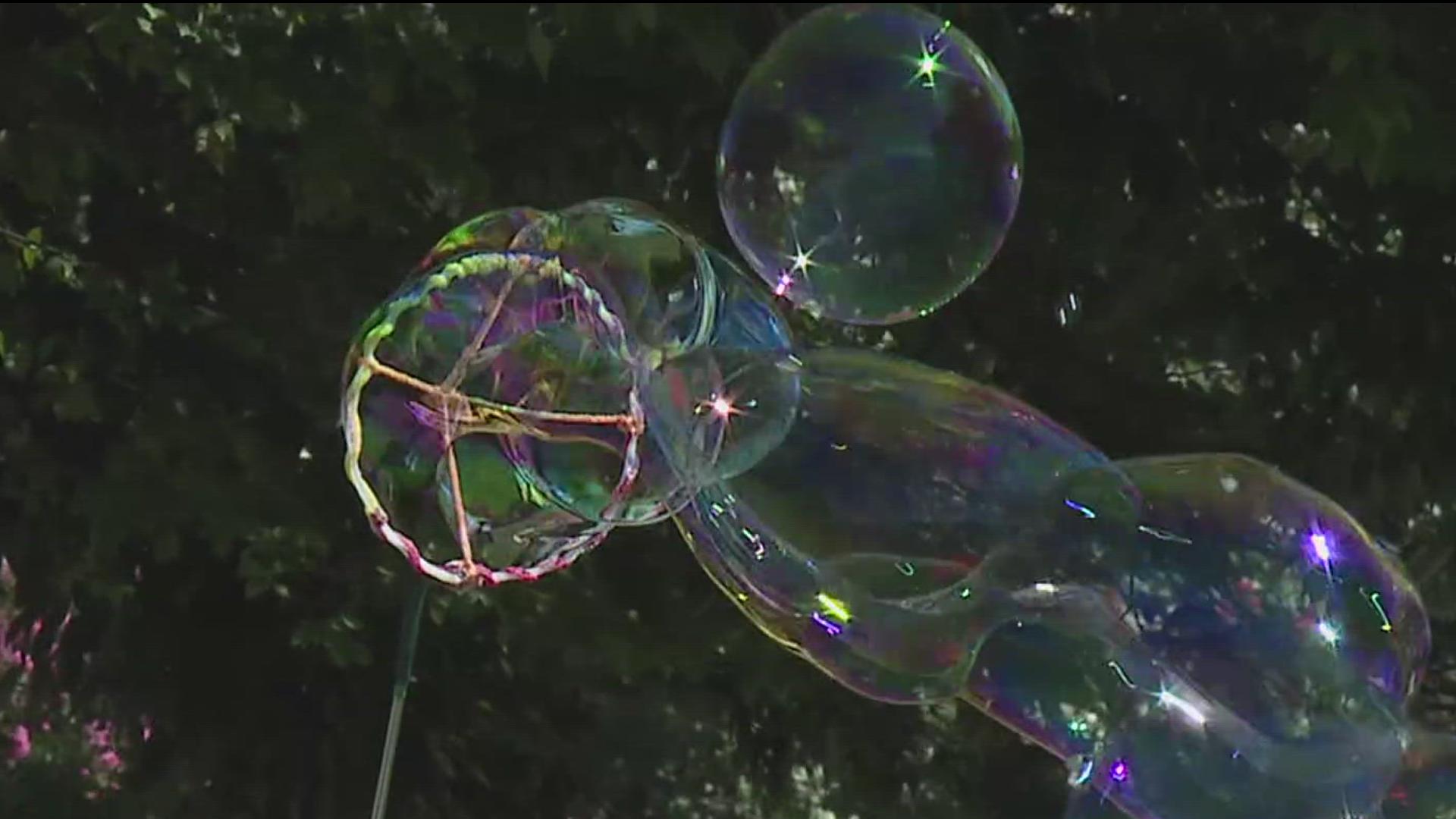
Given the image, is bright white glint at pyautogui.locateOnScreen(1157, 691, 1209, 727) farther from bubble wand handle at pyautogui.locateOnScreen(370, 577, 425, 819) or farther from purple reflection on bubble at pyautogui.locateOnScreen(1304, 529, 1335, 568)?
bubble wand handle at pyautogui.locateOnScreen(370, 577, 425, 819)

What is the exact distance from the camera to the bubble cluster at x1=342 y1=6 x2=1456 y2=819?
6.64ft

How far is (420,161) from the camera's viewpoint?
2.89 m

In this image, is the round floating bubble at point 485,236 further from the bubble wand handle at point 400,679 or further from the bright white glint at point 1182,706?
the bright white glint at point 1182,706

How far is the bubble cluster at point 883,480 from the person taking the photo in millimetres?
2023

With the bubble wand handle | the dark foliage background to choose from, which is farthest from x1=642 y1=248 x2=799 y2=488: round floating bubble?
the dark foliage background

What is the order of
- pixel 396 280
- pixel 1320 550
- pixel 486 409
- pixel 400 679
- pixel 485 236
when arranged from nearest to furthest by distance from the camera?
pixel 486 409 → pixel 1320 550 → pixel 485 236 → pixel 400 679 → pixel 396 280

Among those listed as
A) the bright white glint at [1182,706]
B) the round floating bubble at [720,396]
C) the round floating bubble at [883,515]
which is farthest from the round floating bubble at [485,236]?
the bright white glint at [1182,706]

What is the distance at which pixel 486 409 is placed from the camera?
1.98 metres

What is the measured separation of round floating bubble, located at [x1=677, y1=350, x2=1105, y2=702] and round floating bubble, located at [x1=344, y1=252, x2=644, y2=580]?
0.21 meters

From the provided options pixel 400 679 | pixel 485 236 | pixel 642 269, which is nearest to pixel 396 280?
pixel 400 679

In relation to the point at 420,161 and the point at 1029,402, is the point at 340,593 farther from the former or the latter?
the point at 1029,402

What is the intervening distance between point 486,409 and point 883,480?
0.47m

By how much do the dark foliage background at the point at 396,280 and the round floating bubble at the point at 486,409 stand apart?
0.83m

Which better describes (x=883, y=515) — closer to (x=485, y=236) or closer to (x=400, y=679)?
(x=485, y=236)
